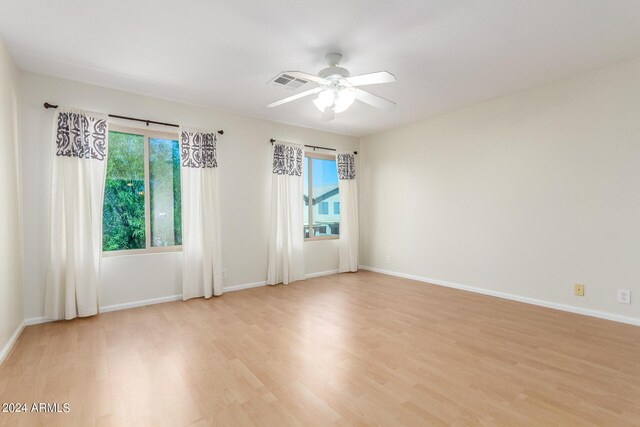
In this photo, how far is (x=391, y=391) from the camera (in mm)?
1937

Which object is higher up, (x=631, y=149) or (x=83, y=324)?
(x=631, y=149)

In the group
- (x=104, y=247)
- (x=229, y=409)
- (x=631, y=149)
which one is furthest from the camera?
(x=104, y=247)

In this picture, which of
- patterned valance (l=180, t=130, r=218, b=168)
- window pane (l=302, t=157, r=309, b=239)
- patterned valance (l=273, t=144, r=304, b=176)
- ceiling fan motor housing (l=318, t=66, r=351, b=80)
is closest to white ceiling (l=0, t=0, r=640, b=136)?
ceiling fan motor housing (l=318, t=66, r=351, b=80)

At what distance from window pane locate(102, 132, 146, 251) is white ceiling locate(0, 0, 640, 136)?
71 centimetres

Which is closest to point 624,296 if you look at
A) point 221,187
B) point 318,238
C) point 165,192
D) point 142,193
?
point 318,238

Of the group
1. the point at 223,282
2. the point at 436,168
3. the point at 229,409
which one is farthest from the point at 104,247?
the point at 436,168

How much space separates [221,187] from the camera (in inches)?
172

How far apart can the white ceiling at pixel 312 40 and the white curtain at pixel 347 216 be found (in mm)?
2169

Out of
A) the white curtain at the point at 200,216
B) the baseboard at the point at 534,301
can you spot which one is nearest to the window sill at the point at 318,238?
the baseboard at the point at 534,301

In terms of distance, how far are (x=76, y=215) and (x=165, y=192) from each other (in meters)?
0.99

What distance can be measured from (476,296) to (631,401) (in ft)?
7.39

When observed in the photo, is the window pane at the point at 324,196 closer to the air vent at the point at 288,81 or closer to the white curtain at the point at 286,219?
the white curtain at the point at 286,219

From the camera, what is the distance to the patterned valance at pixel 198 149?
3975mm

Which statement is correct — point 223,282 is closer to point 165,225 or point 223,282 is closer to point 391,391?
point 165,225
